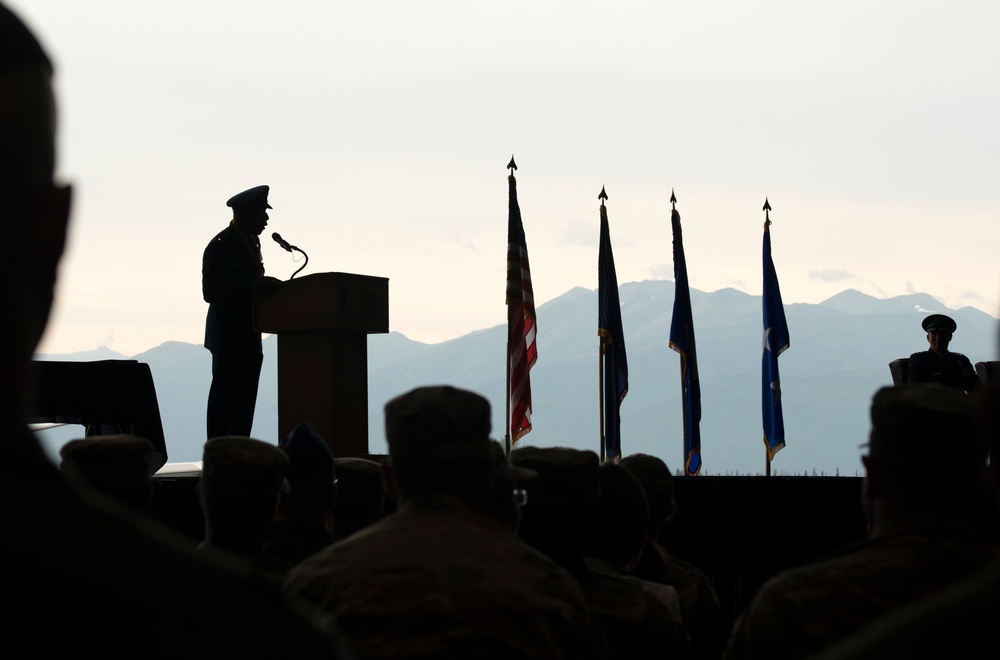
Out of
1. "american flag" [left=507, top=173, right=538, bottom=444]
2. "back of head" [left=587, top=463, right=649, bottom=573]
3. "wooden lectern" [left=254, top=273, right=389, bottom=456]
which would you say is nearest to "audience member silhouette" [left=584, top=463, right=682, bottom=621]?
"back of head" [left=587, top=463, right=649, bottom=573]

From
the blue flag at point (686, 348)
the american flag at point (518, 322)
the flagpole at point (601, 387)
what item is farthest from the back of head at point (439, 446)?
the blue flag at point (686, 348)

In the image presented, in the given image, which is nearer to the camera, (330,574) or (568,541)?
(330,574)

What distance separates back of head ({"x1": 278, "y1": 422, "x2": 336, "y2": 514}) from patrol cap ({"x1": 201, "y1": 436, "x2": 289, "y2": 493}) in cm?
15

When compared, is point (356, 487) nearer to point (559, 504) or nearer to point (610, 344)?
point (559, 504)

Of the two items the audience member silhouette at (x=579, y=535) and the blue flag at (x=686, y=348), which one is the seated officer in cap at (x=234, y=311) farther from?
the blue flag at (x=686, y=348)

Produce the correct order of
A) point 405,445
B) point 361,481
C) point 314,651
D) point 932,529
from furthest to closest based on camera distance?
point 361,481, point 405,445, point 932,529, point 314,651

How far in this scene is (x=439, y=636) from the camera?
179cm

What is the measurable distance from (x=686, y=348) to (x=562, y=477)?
31.4ft

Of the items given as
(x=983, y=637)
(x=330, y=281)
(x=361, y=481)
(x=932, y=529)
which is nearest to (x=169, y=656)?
(x=983, y=637)

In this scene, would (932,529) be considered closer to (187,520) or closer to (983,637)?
(983,637)

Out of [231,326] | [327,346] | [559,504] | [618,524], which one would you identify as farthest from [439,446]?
[231,326]

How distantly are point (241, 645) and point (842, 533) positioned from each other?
6.55m

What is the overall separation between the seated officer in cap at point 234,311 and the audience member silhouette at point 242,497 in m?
3.92

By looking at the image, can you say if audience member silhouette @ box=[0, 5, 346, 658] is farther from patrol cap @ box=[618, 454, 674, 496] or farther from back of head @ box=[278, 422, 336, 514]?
patrol cap @ box=[618, 454, 674, 496]
